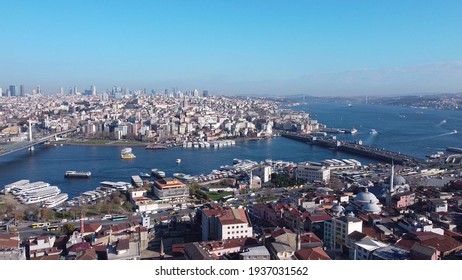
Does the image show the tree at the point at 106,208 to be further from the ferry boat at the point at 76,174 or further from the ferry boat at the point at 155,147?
the ferry boat at the point at 155,147

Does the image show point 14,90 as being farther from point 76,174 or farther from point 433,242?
point 433,242

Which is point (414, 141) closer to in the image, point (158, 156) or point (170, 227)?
point (158, 156)

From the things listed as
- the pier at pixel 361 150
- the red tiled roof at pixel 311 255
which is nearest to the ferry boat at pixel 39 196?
the red tiled roof at pixel 311 255

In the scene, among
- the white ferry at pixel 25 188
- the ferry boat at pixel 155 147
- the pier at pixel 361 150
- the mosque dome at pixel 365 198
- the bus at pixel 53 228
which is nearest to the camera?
the bus at pixel 53 228

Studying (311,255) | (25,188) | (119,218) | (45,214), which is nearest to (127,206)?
(119,218)

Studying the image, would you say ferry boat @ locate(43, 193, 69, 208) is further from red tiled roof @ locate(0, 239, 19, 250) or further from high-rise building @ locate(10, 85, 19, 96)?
high-rise building @ locate(10, 85, 19, 96)

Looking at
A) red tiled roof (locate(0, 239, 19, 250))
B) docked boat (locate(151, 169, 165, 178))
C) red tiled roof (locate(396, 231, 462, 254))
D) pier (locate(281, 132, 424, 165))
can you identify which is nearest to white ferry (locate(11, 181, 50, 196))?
docked boat (locate(151, 169, 165, 178))

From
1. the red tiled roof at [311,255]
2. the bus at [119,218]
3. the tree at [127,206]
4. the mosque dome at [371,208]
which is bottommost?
the tree at [127,206]
